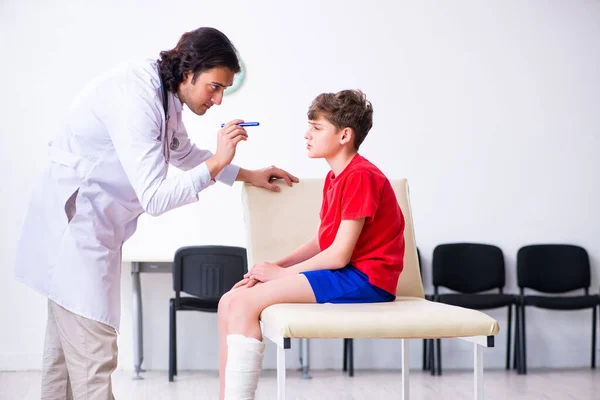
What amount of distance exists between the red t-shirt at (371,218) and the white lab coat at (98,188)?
13.9 inches

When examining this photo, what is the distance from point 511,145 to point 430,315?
2.93m

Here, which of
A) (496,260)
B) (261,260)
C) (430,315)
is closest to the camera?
(430,315)

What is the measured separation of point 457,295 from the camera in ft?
13.2

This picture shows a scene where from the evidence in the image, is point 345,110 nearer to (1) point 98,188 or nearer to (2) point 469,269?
(1) point 98,188

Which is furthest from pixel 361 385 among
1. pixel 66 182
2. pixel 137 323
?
pixel 66 182

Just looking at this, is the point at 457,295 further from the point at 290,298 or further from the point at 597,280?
the point at 290,298

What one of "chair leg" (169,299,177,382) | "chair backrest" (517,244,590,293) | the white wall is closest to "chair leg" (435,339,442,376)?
the white wall

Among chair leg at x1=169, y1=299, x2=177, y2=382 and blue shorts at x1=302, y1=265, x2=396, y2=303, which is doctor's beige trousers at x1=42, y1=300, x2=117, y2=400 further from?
chair leg at x1=169, y1=299, x2=177, y2=382

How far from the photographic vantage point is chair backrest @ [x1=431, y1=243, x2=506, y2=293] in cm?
416

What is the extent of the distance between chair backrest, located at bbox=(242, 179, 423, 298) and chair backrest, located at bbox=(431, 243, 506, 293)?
2.08 m

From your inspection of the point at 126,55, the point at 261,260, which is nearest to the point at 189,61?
the point at 261,260

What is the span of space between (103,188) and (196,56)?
16.2 inches

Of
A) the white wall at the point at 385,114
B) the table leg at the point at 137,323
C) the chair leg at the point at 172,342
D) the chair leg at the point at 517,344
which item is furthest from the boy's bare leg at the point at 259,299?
the chair leg at the point at 517,344

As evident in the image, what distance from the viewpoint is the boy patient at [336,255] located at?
1.74m
